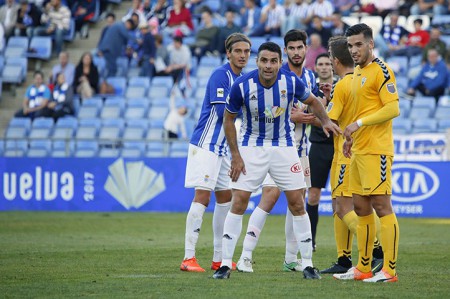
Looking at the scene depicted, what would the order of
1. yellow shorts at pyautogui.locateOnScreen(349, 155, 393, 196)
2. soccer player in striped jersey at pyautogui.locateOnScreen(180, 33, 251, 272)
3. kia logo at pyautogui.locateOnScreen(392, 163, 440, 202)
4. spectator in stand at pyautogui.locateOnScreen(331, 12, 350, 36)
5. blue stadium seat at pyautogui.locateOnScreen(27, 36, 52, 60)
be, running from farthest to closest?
blue stadium seat at pyautogui.locateOnScreen(27, 36, 52, 60), spectator in stand at pyautogui.locateOnScreen(331, 12, 350, 36), kia logo at pyautogui.locateOnScreen(392, 163, 440, 202), soccer player in striped jersey at pyautogui.locateOnScreen(180, 33, 251, 272), yellow shorts at pyautogui.locateOnScreen(349, 155, 393, 196)

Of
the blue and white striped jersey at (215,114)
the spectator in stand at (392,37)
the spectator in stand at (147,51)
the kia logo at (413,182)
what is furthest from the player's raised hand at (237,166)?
the spectator in stand at (147,51)

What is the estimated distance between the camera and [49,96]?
24578 mm

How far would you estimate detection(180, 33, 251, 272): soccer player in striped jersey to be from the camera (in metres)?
10.6

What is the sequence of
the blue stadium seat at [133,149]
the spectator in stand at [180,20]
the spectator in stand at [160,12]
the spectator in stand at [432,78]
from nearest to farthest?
the blue stadium seat at [133,149] < the spectator in stand at [432,78] < the spectator in stand at [180,20] < the spectator in stand at [160,12]

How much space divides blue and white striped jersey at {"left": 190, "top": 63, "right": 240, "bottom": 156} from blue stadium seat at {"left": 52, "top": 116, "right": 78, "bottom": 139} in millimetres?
12979

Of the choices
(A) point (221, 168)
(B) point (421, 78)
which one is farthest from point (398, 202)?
(A) point (221, 168)

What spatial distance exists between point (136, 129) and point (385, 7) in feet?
22.7

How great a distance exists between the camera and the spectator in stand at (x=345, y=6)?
25.1m

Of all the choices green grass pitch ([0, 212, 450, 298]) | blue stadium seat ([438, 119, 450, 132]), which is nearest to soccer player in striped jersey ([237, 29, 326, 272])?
green grass pitch ([0, 212, 450, 298])

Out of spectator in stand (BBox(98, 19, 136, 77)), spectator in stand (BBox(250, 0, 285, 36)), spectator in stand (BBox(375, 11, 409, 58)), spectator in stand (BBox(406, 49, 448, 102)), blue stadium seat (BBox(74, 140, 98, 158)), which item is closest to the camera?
blue stadium seat (BBox(74, 140, 98, 158))

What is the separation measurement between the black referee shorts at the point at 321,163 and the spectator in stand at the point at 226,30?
11531 mm

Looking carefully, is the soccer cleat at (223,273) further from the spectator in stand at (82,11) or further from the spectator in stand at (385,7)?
the spectator in stand at (82,11)

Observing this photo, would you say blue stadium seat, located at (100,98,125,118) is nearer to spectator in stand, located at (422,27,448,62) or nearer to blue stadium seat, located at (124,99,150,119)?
blue stadium seat, located at (124,99,150,119)

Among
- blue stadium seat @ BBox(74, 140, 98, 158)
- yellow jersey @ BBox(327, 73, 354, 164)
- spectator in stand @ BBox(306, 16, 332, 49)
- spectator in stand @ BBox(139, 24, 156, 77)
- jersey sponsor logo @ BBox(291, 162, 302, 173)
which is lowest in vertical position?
blue stadium seat @ BBox(74, 140, 98, 158)
